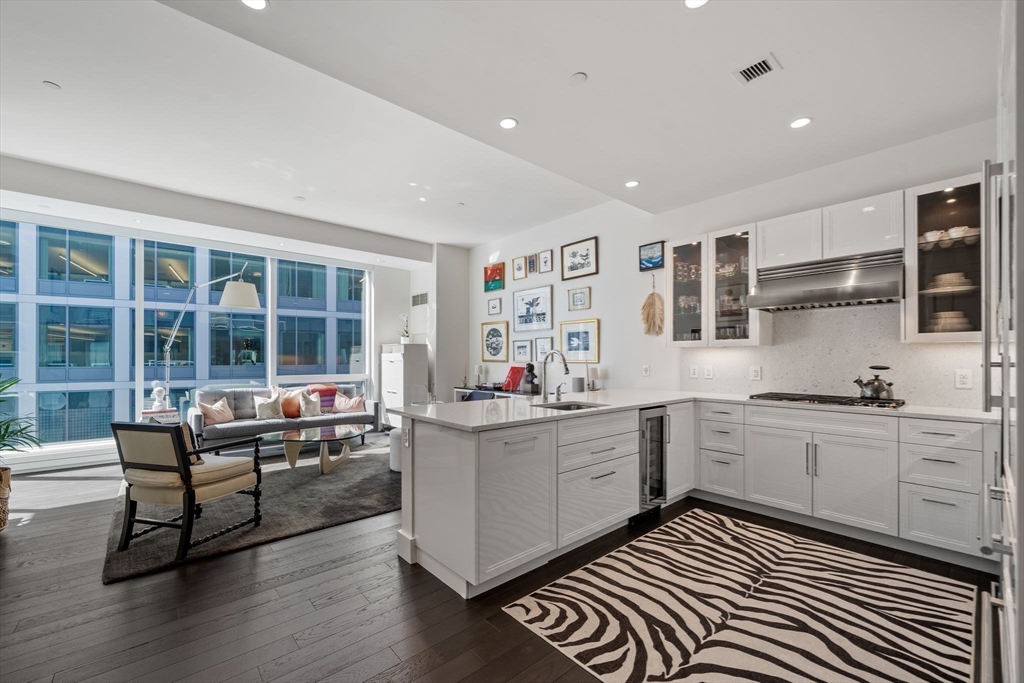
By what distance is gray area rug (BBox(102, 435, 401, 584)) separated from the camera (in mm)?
2699

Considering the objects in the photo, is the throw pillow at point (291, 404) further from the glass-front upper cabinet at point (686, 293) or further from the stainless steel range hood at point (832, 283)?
the stainless steel range hood at point (832, 283)

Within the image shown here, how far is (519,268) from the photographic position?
6168 mm

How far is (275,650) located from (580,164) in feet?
11.4

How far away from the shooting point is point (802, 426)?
3.12m

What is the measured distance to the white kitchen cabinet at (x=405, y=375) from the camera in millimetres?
6566

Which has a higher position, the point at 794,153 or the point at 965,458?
the point at 794,153

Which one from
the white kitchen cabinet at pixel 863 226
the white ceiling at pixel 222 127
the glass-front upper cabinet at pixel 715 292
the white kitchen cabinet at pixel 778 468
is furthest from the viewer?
the glass-front upper cabinet at pixel 715 292

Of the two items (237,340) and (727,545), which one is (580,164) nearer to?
(727,545)

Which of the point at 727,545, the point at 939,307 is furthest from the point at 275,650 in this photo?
the point at 939,307

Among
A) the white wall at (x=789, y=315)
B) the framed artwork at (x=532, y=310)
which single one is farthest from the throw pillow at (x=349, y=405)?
the white wall at (x=789, y=315)

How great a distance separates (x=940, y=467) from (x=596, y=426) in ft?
6.78

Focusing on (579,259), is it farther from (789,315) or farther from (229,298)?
(229,298)

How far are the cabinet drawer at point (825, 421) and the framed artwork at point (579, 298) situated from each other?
90.3 inches

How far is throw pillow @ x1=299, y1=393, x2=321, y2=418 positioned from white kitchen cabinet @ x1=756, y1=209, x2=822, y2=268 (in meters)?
5.60
